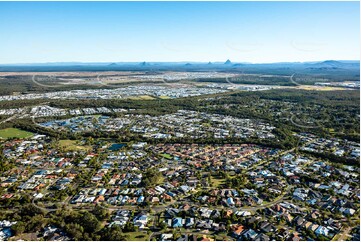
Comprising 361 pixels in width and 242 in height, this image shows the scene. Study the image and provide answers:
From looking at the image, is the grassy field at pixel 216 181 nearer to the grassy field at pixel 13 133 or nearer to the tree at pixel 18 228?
the tree at pixel 18 228

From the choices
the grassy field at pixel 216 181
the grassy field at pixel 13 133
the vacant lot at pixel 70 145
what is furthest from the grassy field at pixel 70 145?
the grassy field at pixel 216 181

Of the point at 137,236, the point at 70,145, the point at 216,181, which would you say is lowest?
the point at 137,236

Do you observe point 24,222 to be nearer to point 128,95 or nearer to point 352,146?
point 352,146

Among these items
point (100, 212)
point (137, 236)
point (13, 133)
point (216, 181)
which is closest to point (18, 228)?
point (100, 212)

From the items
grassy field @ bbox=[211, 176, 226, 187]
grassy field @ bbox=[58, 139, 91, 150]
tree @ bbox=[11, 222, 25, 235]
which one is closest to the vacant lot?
grassy field @ bbox=[58, 139, 91, 150]

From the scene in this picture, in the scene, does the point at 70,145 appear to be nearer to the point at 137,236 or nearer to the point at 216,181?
the point at 216,181

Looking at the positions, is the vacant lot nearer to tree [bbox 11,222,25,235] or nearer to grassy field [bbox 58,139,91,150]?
grassy field [bbox 58,139,91,150]

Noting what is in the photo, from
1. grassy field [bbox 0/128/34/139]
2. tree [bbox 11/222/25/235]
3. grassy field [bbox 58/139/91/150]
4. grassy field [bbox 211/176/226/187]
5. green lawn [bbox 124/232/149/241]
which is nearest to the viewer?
green lawn [bbox 124/232/149/241]

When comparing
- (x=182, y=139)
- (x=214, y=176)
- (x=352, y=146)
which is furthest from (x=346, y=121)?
(x=214, y=176)
